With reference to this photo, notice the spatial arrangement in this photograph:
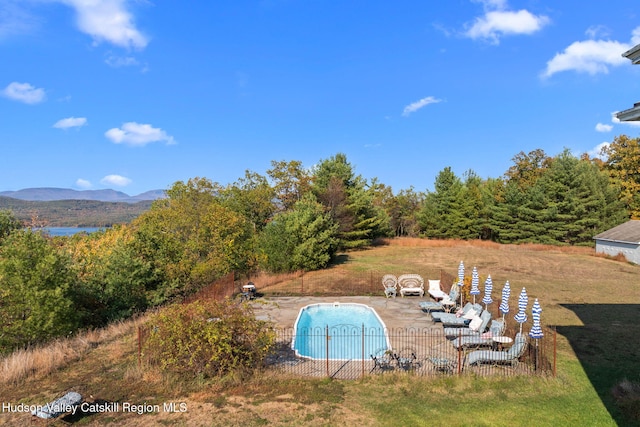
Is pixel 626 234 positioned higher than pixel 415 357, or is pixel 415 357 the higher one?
pixel 626 234

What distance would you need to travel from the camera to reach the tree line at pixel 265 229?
11.4 m

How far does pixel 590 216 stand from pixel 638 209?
6.52 metres

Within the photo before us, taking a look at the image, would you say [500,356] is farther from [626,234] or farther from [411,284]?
[626,234]

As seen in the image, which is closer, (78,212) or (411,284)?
(411,284)

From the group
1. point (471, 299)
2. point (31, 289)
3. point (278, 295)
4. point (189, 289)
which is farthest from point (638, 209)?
point (31, 289)

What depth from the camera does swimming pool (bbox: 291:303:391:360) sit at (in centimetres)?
1099

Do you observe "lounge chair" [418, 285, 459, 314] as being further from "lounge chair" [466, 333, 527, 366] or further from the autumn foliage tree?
the autumn foliage tree

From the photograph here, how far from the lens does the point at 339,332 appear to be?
1369 cm

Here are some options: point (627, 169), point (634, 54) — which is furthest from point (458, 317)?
point (627, 169)

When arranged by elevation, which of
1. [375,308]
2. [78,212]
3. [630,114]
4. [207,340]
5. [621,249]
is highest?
[630,114]

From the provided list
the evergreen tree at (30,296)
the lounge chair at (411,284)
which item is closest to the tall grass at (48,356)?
the evergreen tree at (30,296)

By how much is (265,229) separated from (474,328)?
1518cm

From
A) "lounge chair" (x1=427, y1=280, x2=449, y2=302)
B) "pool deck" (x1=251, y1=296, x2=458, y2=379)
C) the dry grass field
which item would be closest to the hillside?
"pool deck" (x1=251, y1=296, x2=458, y2=379)

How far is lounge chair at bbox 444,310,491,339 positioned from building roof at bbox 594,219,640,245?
23.2m
